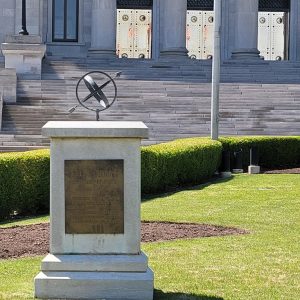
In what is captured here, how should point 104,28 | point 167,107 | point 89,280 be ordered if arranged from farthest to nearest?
point 104,28 → point 167,107 → point 89,280

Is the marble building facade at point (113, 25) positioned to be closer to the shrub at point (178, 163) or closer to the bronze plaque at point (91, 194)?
the shrub at point (178, 163)

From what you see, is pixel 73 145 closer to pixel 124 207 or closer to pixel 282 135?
pixel 124 207

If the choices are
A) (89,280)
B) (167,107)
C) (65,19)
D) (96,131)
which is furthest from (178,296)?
A: (65,19)

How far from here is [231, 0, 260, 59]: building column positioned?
A: 50.3m

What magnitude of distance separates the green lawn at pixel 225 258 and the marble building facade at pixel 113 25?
3072 cm

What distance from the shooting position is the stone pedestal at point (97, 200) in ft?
34.0

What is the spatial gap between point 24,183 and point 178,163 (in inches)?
245

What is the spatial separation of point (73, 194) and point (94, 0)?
4090 centimetres

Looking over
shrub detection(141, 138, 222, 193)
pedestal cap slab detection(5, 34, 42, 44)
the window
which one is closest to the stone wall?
pedestal cap slab detection(5, 34, 42, 44)

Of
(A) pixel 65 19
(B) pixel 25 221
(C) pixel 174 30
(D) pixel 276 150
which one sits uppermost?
(A) pixel 65 19

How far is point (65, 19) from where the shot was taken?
174 feet

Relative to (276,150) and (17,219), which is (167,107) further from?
(17,219)

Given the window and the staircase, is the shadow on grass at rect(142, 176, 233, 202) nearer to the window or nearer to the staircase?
the staircase

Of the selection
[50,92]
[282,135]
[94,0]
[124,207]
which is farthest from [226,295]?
[94,0]
